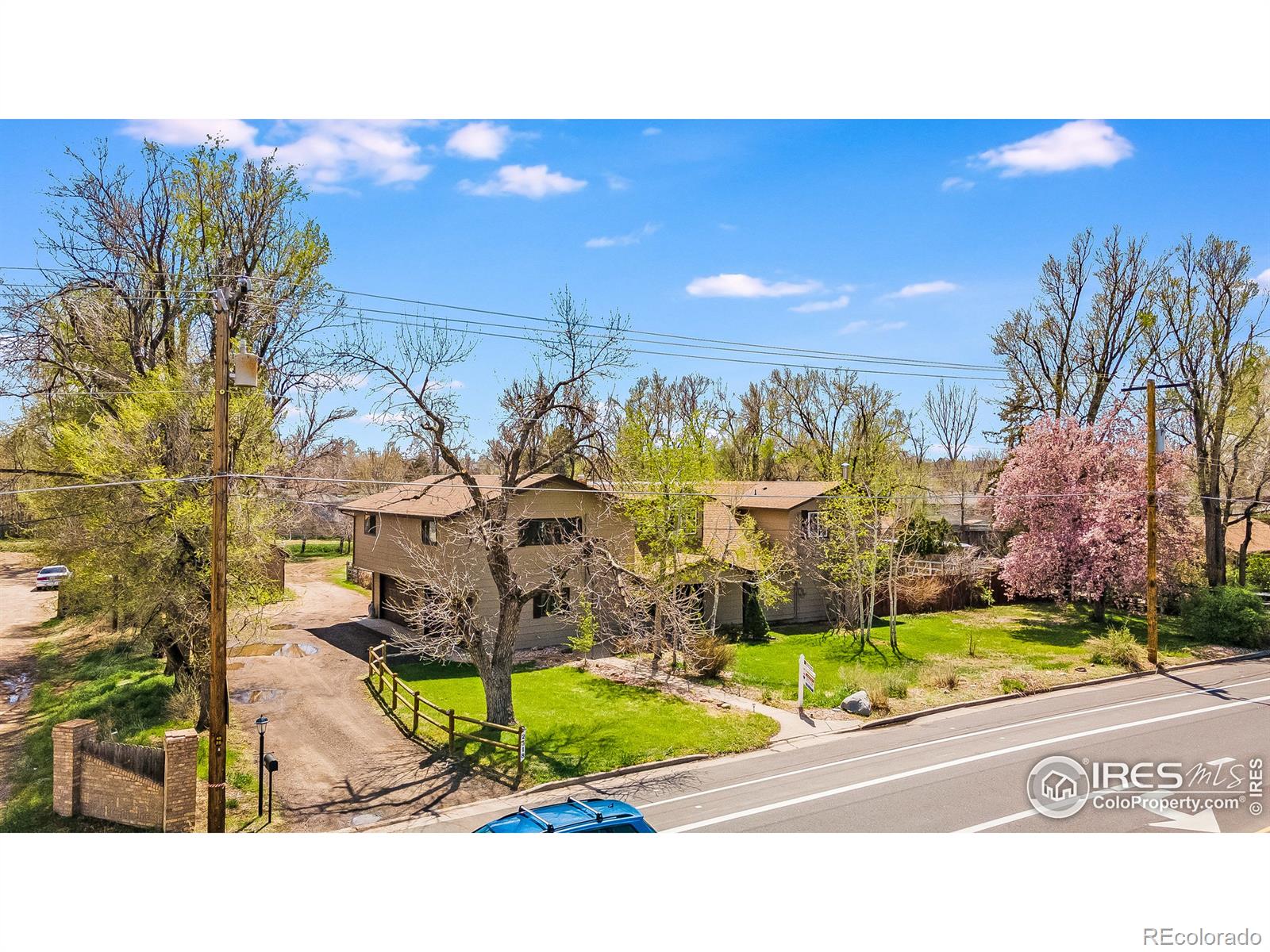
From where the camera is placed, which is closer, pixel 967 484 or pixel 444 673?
pixel 444 673

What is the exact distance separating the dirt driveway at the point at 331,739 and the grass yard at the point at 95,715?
0.83 meters

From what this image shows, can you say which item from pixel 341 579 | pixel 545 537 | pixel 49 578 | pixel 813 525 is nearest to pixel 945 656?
pixel 813 525

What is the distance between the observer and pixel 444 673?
2303 centimetres

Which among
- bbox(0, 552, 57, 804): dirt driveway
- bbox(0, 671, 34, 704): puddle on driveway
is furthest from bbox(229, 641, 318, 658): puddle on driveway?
bbox(0, 552, 57, 804): dirt driveway

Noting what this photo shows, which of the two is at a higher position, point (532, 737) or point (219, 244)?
point (219, 244)

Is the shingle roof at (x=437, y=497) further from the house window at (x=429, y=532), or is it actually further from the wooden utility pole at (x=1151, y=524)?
the wooden utility pole at (x=1151, y=524)

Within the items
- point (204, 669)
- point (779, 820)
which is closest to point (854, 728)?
point (779, 820)

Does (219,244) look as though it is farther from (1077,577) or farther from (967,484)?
(967,484)

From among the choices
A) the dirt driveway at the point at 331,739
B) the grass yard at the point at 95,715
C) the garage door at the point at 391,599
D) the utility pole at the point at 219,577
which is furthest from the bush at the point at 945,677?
the garage door at the point at 391,599

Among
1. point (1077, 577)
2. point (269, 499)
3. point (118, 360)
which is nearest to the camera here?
point (269, 499)

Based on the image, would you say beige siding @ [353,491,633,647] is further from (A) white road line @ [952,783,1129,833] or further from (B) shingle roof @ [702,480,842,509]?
(A) white road line @ [952,783,1129,833]

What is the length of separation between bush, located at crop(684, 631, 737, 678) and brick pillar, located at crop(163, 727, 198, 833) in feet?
43.1

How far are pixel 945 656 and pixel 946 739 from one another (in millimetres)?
9675

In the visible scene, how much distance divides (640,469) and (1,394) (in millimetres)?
17801
